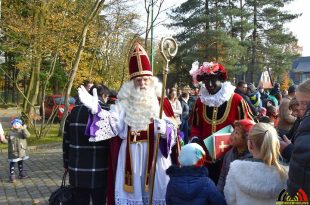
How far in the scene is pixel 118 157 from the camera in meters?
4.32

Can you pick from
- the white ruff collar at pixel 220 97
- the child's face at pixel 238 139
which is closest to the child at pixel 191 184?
the child's face at pixel 238 139

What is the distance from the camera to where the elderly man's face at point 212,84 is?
5074mm

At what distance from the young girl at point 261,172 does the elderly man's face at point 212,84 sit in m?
1.89

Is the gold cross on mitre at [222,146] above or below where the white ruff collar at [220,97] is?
below

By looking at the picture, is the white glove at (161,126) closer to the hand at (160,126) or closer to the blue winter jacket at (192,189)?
the hand at (160,126)

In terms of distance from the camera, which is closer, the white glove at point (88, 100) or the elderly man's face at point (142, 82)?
the white glove at point (88, 100)

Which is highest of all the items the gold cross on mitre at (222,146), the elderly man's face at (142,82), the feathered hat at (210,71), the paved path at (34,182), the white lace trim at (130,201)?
the feathered hat at (210,71)

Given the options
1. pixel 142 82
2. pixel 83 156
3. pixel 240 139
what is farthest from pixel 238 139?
pixel 83 156

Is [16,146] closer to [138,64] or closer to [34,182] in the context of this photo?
[34,182]

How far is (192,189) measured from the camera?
3.34 metres

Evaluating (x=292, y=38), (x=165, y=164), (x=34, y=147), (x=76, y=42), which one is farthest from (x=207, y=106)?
(x=292, y=38)

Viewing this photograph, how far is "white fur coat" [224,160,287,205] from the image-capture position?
122 inches

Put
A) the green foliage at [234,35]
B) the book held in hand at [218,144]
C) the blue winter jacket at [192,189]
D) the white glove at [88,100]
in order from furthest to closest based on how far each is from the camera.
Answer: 1. the green foliage at [234,35]
2. the book held in hand at [218,144]
3. the white glove at [88,100]
4. the blue winter jacket at [192,189]

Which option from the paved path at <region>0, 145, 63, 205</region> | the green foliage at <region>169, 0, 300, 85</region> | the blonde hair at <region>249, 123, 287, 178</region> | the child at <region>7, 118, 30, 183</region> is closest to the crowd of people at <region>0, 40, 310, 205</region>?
the blonde hair at <region>249, 123, 287, 178</region>
